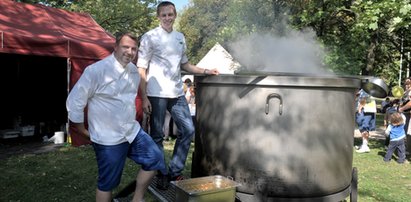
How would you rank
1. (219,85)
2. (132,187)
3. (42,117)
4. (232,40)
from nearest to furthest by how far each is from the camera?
(219,85) → (132,187) → (232,40) → (42,117)

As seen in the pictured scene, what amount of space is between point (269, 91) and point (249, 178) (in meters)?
0.83

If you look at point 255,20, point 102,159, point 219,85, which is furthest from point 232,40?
point 102,159

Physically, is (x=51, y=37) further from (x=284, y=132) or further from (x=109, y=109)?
(x=284, y=132)

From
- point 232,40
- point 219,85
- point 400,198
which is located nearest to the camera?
point 219,85

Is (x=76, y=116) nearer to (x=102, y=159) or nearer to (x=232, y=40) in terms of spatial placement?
(x=102, y=159)

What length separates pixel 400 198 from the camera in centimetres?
479

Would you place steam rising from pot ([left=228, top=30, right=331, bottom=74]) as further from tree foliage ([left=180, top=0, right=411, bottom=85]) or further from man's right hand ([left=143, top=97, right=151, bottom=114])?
man's right hand ([left=143, top=97, right=151, bottom=114])

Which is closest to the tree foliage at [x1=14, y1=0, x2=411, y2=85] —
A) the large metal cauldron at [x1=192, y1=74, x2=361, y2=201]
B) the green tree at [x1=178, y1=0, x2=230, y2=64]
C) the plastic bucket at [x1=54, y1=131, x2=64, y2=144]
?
the large metal cauldron at [x1=192, y1=74, x2=361, y2=201]

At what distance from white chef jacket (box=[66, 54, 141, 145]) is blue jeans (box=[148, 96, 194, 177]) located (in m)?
0.58

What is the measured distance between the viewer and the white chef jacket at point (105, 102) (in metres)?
2.84

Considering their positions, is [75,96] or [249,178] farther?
[249,178]

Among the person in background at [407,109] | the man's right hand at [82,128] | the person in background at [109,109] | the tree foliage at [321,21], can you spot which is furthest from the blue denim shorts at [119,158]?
the person in background at [407,109]

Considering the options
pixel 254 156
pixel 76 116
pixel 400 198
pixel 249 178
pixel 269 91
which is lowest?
pixel 400 198

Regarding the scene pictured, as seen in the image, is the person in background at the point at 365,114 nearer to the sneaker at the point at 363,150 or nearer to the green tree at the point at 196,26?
the sneaker at the point at 363,150
